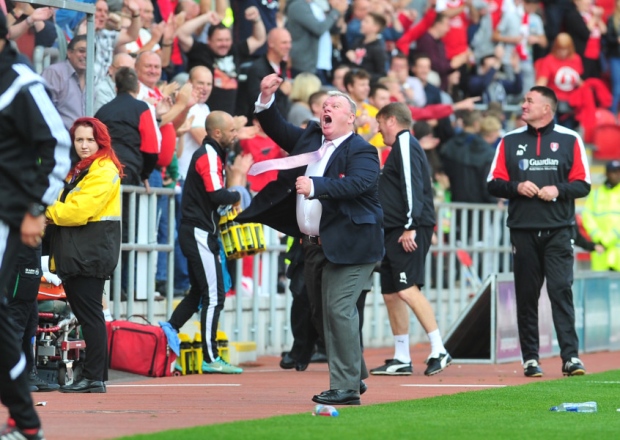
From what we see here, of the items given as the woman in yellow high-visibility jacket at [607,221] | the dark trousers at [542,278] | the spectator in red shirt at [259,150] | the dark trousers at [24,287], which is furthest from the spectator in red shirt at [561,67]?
the dark trousers at [24,287]

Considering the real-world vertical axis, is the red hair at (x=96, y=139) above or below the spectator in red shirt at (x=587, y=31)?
below

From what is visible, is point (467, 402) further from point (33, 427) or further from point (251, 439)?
point (33, 427)

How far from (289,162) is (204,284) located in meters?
3.59

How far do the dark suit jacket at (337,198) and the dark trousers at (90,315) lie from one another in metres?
1.43

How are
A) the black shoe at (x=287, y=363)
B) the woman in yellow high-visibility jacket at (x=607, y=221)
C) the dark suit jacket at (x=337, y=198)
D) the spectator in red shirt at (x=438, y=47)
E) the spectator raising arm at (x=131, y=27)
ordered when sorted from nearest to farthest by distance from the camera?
the dark suit jacket at (x=337, y=198) < the black shoe at (x=287, y=363) < the spectator raising arm at (x=131, y=27) < the woman in yellow high-visibility jacket at (x=607, y=221) < the spectator in red shirt at (x=438, y=47)

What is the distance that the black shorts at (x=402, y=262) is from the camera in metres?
13.3

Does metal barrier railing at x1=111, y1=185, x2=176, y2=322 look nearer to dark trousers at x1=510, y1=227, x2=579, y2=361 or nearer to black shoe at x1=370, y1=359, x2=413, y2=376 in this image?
black shoe at x1=370, y1=359, x2=413, y2=376

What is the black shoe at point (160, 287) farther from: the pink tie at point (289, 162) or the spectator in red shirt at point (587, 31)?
the spectator in red shirt at point (587, 31)

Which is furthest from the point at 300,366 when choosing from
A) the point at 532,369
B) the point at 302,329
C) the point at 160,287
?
the point at 532,369

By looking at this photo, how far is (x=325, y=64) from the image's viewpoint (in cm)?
2016

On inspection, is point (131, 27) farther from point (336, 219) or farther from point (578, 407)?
point (578, 407)

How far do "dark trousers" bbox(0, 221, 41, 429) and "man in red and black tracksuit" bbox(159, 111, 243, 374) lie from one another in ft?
18.4

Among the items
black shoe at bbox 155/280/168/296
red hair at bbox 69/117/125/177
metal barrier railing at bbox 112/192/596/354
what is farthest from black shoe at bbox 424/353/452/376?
red hair at bbox 69/117/125/177

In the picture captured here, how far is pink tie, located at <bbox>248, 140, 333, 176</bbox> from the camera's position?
9727 mm
